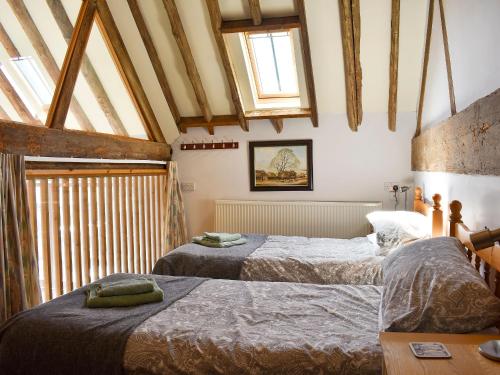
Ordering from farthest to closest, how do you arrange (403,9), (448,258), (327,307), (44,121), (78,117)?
(403,9)
(78,117)
(44,121)
(327,307)
(448,258)

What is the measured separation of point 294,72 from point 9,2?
9.59 ft

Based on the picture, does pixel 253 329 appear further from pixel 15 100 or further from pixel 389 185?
pixel 389 185

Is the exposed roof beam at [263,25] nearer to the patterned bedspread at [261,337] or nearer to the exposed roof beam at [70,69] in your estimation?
the exposed roof beam at [70,69]

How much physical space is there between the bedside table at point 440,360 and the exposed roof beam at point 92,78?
11.5 ft

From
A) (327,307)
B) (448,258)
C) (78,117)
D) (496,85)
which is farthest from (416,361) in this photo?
(78,117)

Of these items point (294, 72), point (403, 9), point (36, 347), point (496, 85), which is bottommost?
point (36, 347)

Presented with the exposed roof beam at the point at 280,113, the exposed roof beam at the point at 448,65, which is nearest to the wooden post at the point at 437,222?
the exposed roof beam at the point at 448,65

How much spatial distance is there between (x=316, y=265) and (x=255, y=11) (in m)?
2.55

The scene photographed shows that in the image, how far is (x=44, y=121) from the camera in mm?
3305

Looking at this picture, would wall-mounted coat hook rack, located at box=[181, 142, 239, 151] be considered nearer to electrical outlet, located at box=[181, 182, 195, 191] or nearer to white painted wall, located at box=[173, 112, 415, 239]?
white painted wall, located at box=[173, 112, 415, 239]

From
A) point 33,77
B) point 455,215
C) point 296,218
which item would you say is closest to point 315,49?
point 296,218

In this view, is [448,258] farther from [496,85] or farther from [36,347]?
[36,347]

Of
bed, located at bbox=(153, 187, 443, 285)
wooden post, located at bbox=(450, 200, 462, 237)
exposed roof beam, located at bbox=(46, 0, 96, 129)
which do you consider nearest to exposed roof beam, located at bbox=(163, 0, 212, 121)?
exposed roof beam, located at bbox=(46, 0, 96, 129)

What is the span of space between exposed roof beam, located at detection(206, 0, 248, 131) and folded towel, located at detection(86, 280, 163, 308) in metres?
2.86
